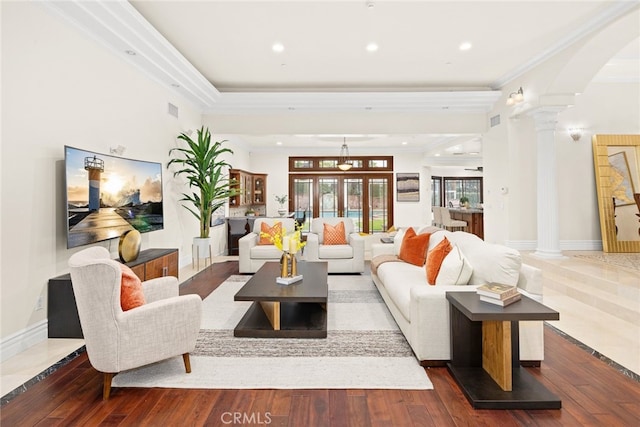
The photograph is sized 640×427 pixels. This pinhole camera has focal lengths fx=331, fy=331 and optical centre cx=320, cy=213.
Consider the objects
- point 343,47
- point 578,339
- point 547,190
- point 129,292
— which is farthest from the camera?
point 547,190

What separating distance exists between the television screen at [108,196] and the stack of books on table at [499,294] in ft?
11.2

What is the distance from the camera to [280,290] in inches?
117

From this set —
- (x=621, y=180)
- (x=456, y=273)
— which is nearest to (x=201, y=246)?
(x=456, y=273)

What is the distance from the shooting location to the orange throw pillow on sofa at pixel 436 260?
2.82 meters

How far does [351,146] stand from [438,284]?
26.3ft

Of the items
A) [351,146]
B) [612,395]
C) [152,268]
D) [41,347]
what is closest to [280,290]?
[152,268]

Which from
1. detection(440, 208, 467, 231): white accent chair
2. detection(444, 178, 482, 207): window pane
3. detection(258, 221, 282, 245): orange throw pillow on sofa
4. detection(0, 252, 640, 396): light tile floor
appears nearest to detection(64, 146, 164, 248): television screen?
detection(0, 252, 640, 396): light tile floor

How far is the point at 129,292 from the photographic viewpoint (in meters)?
2.12

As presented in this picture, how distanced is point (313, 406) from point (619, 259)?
18.8ft

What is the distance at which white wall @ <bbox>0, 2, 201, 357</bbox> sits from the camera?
2543 millimetres

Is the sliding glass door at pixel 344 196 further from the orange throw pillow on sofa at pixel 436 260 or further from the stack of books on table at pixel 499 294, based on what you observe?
the stack of books on table at pixel 499 294

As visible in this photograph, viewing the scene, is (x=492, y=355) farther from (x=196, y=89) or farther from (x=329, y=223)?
(x=196, y=89)

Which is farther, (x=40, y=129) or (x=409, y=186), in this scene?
(x=409, y=186)

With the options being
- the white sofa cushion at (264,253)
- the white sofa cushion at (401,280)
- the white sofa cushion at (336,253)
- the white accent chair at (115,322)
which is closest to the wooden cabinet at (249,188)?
the white sofa cushion at (264,253)
